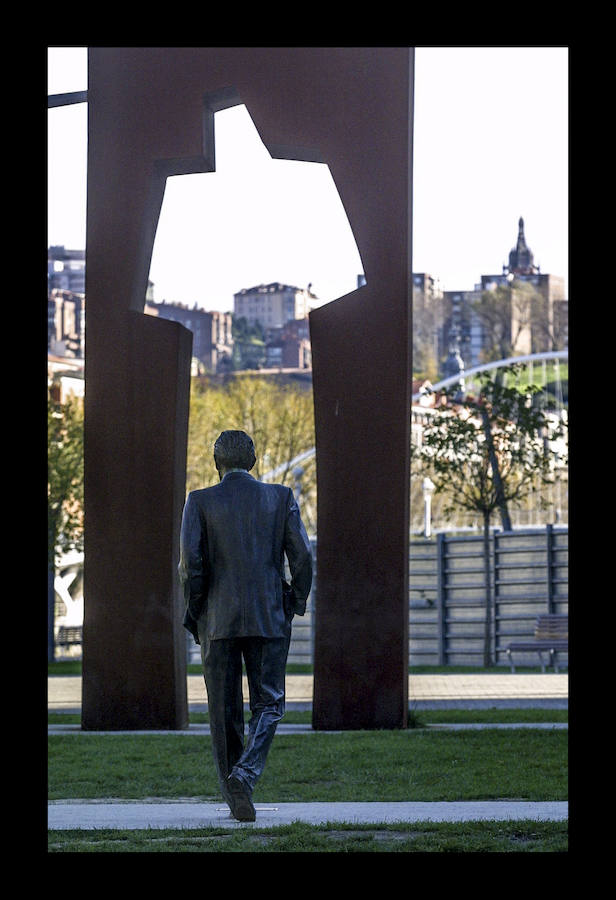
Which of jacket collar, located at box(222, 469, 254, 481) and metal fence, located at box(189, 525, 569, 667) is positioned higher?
jacket collar, located at box(222, 469, 254, 481)

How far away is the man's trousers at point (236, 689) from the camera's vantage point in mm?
7844

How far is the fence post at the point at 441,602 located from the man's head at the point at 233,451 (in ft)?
59.2

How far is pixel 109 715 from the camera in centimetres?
1308

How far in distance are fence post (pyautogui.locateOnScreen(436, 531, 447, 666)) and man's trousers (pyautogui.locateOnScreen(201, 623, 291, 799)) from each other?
18.2 meters

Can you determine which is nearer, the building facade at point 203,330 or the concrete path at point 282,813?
the concrete path at point 282,813

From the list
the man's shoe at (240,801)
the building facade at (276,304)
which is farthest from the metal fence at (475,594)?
the building facade at (276,304)

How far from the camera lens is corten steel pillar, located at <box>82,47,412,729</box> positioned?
1282cm

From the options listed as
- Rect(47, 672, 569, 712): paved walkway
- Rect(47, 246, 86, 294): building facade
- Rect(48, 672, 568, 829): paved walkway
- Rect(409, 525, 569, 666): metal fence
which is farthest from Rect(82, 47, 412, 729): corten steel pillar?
Rect(47, 246, 86, 294): building facade

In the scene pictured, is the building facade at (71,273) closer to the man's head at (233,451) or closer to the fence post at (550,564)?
the fence post at (550,564)

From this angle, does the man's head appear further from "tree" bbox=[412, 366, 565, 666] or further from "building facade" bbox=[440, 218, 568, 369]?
"building facade" bbox=[440, 218, 568, 369]

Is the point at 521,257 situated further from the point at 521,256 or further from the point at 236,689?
the point at 236,689

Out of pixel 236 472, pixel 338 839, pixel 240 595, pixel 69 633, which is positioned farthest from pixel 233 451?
pixel 69 633
